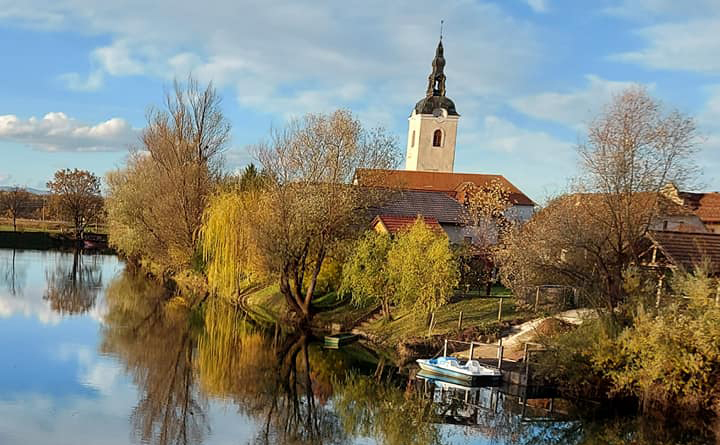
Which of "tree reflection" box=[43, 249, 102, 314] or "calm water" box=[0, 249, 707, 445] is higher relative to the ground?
"tree reflection" box=[43, 249, 102, 314]

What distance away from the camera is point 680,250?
23.8m

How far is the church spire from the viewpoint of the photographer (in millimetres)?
68375

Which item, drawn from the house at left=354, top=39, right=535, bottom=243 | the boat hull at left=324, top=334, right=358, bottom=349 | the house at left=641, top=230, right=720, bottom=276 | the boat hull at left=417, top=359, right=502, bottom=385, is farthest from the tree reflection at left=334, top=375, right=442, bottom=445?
the house at left=354, top=39, right=535, bottom=243

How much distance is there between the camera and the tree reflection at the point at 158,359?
15.4m

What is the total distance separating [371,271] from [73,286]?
20571 mm

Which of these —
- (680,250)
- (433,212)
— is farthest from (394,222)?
(680,250)

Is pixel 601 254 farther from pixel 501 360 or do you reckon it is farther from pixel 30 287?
pixel 30 287

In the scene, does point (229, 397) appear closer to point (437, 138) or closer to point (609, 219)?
point (609, 219)

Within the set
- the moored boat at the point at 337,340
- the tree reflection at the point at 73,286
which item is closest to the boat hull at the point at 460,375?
the moored boat at the point at 337,340

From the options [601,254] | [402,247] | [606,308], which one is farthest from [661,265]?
[402,247]

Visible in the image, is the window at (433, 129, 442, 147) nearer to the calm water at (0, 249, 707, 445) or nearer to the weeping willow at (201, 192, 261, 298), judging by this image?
the weeping willow at (201, 192, 261, 298)

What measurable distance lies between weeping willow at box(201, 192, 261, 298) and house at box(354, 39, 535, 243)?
687 cm

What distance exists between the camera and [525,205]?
57.1m

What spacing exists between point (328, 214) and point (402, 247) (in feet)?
13.7
